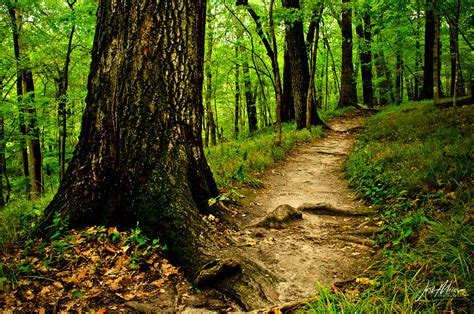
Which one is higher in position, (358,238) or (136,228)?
(136,228)

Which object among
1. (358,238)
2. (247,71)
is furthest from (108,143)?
(247,71)

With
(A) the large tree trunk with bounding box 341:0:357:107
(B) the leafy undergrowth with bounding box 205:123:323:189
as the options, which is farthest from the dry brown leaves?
(A) the large tree trunk with bounding box 341:0:357:107

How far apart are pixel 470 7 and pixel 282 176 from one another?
28.8ft

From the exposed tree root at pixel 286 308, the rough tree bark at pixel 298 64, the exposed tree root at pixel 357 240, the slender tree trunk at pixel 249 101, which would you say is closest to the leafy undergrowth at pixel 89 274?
the exposed tree root at pixel 286 308

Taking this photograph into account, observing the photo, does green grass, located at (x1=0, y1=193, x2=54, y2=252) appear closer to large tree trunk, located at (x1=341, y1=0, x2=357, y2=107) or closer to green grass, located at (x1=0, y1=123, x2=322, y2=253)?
green grass, located at (x1=0, y1=123, x2=322, y2=253)

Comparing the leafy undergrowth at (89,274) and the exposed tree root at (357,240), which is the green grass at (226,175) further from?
the exposed tree root at (357,240)

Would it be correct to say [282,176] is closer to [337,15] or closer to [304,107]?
[304,107]

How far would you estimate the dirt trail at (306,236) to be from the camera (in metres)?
3.25

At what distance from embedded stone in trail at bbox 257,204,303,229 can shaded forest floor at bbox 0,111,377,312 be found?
0.02m

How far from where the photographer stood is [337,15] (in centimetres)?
1165

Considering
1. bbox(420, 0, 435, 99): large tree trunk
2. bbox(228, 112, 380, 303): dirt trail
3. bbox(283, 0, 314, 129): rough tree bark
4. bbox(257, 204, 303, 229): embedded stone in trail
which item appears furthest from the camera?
bbox(420, 0, 435, 99): large tree trunk

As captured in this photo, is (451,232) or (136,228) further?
(136,228)

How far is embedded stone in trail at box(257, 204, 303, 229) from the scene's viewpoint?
14.9 ft

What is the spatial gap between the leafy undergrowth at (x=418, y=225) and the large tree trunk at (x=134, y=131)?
68.7 inches
